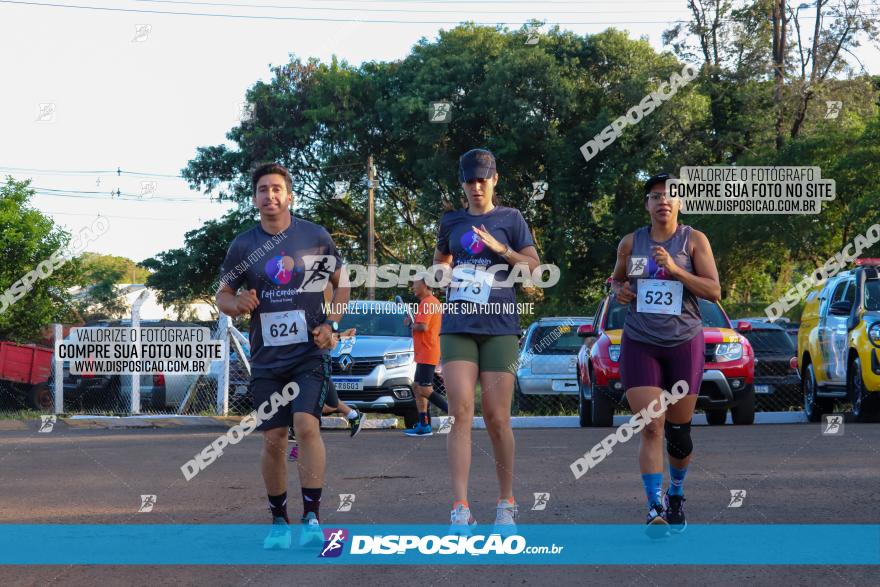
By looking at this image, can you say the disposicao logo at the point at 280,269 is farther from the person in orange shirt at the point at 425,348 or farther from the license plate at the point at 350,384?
the license plate at the point at 350,384

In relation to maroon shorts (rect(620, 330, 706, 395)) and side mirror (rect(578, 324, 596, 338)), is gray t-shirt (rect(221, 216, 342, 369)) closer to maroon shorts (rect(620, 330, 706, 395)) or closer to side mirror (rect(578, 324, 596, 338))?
maroon shorts (rect(620, 330, 706, 395))

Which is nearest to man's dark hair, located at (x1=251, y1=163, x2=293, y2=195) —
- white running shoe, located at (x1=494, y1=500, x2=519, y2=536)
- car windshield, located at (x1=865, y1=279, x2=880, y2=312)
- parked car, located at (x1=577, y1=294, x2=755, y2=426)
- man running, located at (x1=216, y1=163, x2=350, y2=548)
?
man running, located at (x1=216, y1=163, x2=350, y2=548)

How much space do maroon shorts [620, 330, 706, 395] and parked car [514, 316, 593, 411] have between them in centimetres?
1267

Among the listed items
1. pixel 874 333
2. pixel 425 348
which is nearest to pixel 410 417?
pixel 425 348

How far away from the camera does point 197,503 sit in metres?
8.50

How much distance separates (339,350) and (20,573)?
1113 centimetres

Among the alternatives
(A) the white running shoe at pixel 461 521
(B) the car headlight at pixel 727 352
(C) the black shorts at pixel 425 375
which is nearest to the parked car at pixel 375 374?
(C) the black shorts at pixel 425 375

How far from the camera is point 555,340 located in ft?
66.8

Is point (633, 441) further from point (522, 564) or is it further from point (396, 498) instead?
point (522, 564)

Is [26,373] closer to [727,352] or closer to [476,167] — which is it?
[727,352]

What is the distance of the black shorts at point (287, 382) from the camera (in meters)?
6.33

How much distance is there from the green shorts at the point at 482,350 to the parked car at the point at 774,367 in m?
13.8

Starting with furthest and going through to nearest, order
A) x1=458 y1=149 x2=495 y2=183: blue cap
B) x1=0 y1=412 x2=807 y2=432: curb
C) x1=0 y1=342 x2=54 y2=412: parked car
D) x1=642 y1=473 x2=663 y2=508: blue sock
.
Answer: x1=0 y1=342 x2=54 y2=412: parked car < x1=0 y1=412 x2=807 y2=432: curb < x1=458 y1=149 x2=495 y2=183: blue cap < x1=642 y1=473 x2=663 y2=508: blue sock

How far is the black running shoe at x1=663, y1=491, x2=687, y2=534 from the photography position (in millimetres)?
6680
